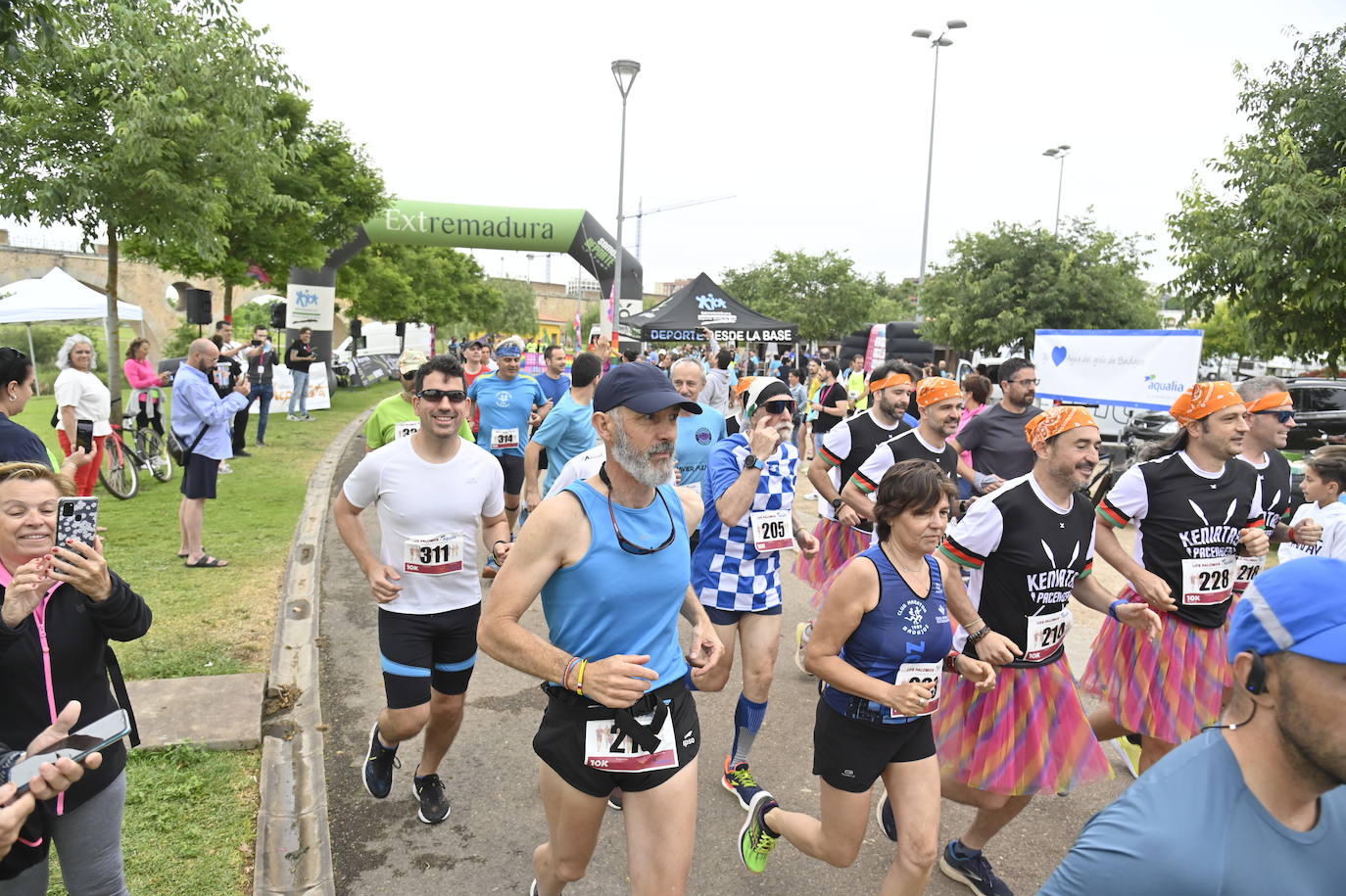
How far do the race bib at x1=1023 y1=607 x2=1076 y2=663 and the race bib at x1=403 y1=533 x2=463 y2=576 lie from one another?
2.44 metres

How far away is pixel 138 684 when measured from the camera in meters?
4.87

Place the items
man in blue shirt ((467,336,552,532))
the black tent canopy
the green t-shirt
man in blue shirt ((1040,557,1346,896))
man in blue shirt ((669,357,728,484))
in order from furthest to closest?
the black tent canopy, man in blue shirt ((467,336,552,532)), man in blue shirt ((669,357,728,484)), the green t-shirt, man in blue shirt ((1040,557,1346,896))

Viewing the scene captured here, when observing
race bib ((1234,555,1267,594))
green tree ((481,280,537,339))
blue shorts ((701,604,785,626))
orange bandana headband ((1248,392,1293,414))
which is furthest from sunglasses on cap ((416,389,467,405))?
green tree ((481,280,537,339))

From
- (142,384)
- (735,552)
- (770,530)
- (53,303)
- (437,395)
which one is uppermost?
(53,303)

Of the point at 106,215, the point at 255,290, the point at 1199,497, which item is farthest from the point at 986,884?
the point at 255,290

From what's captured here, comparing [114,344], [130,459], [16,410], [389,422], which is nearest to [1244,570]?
[389,422]

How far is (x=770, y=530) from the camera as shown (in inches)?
173

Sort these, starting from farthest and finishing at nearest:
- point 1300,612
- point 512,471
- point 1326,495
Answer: point 512,471 → point 1326,495 → point 1300,612

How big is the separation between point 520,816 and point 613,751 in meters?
1.79

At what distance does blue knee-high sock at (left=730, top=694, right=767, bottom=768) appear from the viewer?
4262mm

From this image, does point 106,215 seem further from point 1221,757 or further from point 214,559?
point 1221,757

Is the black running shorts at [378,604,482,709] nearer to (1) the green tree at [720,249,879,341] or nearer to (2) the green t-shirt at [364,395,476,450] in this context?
(2) the green t-shirt at [364,395,476,450]

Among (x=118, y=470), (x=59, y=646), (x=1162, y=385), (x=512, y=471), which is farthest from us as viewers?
(x=1162, y=385)

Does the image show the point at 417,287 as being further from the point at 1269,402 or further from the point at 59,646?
the point at 59,646
